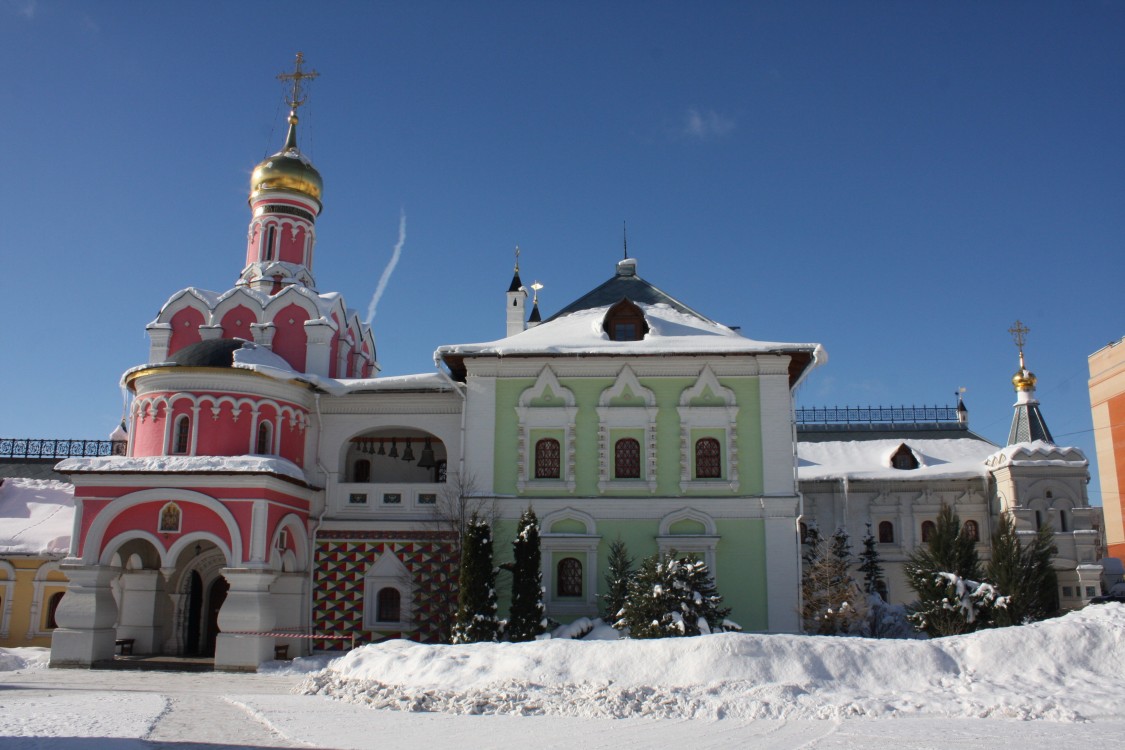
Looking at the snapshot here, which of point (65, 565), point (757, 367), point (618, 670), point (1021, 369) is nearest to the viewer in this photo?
point (618, 670)

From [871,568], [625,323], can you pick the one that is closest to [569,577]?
[625,323]

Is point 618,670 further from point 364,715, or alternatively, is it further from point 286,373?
point 286,373

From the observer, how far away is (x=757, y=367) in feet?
68.4

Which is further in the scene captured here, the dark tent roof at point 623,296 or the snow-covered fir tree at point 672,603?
the dark tent roof at point 623,296

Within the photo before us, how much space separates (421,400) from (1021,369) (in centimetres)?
2037

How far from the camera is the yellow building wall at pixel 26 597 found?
952 inches

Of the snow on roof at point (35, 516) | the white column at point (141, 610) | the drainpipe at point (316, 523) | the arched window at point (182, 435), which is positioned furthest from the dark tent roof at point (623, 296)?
the snow on roof at point (35, 516)

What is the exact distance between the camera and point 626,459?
68.4 feet

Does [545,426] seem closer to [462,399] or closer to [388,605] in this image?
[462,399]

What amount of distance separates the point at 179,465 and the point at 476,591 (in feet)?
21.9

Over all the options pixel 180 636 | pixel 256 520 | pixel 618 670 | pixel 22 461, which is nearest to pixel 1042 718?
pixel 618 670

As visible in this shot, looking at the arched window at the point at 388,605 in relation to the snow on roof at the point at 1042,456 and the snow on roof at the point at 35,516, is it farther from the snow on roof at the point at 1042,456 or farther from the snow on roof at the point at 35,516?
the snow on roof at the point at 1042,456

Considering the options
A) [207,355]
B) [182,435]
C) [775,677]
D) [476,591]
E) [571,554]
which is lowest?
[775,677]

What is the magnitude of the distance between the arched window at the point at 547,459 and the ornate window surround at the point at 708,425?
2.67 meters
